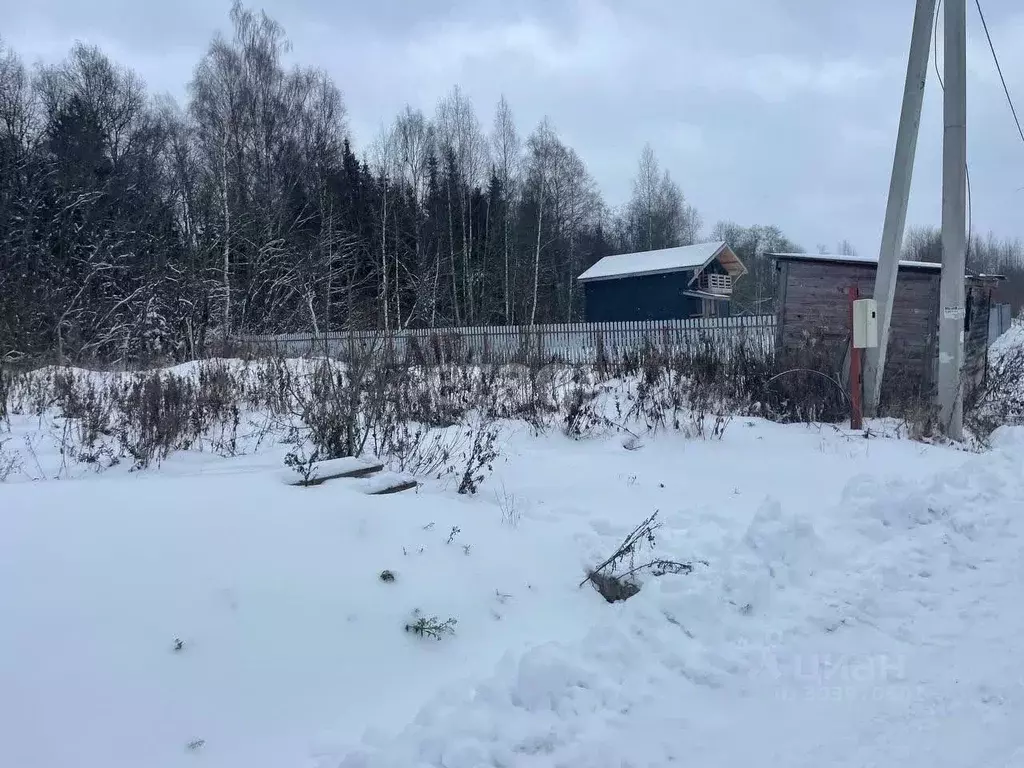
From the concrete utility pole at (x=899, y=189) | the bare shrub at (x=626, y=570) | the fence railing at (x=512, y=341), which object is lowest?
the bare shrub at (x=626, y=570)

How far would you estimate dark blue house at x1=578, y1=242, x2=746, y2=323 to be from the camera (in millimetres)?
33000

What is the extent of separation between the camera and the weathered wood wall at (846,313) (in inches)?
445

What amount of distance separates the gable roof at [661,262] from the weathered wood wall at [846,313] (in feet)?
65.6

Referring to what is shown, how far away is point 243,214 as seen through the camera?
23.9 metres

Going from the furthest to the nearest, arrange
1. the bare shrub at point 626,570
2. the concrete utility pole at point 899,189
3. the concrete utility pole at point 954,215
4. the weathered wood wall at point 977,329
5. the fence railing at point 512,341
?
the weathered wood wall at point 977,329 → the concrete utility pole at point 899,189 → the concrete utility pole at point 954,215 → the fence railing at point 512,341 → the bare shrub at point 626,570

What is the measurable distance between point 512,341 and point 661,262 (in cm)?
2157

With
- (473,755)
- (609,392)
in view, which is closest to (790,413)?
(609,392)

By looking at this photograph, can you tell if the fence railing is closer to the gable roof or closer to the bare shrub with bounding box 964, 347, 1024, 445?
the bare shrub with bounding box 964, 347, 1024, 445

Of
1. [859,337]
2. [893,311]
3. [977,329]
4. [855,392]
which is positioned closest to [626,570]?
[855,392]

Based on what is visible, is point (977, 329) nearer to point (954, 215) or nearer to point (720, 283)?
point (954, 215)

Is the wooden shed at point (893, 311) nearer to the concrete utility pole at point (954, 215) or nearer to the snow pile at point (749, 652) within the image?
the concrete utility pole at point (954, 215)

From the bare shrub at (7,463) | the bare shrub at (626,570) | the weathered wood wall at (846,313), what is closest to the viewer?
the bare shrub at (626,570)

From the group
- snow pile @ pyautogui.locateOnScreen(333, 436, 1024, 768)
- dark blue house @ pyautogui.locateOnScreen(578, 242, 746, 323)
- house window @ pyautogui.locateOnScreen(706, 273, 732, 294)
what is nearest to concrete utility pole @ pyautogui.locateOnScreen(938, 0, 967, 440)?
snow pile @ pyautogui.locateOnScreen(333, 436, 1024, 768)

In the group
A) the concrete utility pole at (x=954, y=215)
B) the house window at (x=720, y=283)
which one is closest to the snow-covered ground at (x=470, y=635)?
the concrete utility pole at (x=954, y=215)
